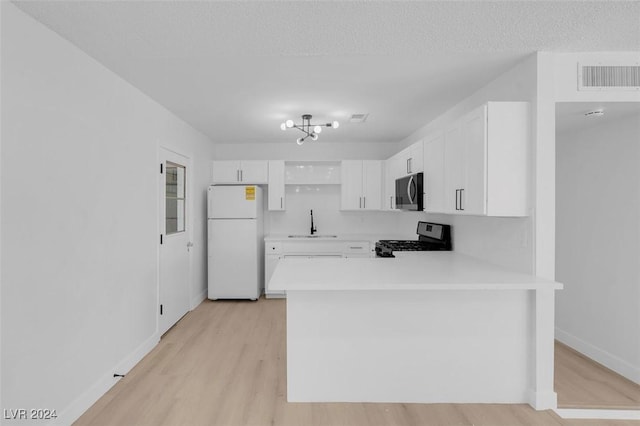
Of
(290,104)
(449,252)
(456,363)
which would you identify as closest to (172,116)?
(290,104)

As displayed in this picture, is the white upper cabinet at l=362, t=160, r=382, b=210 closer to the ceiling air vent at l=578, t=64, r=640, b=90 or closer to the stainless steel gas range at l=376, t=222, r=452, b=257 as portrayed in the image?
the stainless steel gas range at l=376, t=222, r=452, b=257

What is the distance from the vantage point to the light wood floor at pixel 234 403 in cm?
223

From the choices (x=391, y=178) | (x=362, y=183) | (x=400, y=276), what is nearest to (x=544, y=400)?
(x=400, y=276)

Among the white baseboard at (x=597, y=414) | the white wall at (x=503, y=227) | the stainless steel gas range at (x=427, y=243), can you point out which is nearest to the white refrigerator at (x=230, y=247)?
the stainless steel gas range at (x=427, y=243)

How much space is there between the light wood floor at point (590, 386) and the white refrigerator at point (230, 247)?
12.1 feet

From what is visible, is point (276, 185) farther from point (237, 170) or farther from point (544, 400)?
point (544, 400)

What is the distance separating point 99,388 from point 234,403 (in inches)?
39.9

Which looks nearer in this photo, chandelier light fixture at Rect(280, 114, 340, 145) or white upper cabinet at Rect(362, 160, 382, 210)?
chandelier light fixture at Rect(280, 114, 340, 145)

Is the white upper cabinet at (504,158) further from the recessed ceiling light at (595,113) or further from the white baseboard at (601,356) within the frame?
the white baseboard at (601,356)

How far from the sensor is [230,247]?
501 centimetres

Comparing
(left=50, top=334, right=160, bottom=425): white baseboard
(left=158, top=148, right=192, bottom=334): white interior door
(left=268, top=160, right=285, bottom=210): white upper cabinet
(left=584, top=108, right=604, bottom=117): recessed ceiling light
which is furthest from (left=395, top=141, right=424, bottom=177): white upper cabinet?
(left=50, top=334, right=160, bottom=425): white baseboard

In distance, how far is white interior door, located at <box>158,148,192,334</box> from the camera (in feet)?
12.0

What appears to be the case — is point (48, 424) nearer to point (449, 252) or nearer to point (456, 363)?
point (456, 363)

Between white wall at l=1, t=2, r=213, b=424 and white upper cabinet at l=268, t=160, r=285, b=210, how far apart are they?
7.65 feet
